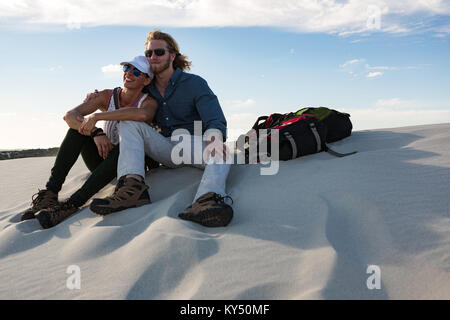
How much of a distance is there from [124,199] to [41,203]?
3.18 feet

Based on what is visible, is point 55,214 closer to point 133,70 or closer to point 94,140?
point 94,140

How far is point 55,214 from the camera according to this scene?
10.2ft

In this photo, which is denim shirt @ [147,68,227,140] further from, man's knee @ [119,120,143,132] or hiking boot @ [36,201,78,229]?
hiking boot @ [36,201,78,229]

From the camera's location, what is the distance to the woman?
3344 mm


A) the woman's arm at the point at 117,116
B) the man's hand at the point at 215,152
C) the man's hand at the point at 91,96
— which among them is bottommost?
the man's hand at the point at 215,152

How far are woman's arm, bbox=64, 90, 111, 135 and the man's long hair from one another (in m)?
0.74

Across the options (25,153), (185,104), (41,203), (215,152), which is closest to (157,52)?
(185,104)

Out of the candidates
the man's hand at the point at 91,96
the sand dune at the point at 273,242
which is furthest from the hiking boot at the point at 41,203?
the man's hand at the point at 91,96

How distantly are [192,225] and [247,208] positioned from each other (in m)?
0.49

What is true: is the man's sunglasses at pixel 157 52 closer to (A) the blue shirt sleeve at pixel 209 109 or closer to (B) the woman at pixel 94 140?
(B) the woman at pixel 94 140

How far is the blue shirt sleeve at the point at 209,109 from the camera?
359 centimetres

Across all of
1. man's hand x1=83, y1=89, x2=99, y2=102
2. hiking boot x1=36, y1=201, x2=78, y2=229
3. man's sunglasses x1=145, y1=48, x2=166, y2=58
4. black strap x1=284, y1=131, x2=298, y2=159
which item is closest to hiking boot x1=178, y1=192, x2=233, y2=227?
hiking boot x1=36, y1=201, x2=78, y2=229

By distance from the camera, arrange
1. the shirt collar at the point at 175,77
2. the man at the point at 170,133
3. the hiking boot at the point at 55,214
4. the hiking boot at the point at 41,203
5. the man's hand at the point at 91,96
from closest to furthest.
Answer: the man at the point at 170,133 < the hiking boot at the point at 55,214 < the hiking boot at the point at 41,203 < the shirt collar at the point at 175,77 < the man's hand at the point at 91,96
